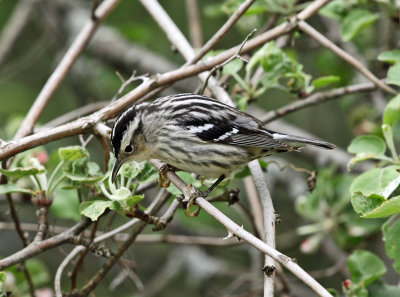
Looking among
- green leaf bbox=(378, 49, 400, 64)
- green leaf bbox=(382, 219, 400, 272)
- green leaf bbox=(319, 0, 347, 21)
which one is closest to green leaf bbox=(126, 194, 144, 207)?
green leaf bbox=(382, 219, 400, 272)

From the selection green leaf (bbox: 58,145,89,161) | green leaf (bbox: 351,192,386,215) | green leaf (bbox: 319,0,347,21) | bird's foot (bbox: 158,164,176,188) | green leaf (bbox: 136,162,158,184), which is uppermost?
green leaf (bbox: 319,0,347,21)

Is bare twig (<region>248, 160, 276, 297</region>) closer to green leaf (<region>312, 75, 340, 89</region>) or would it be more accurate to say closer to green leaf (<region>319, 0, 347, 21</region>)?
green leaf (<region>312, 75, 340, 89</region>)

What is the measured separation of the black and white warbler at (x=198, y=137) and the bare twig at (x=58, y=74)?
0.54 metres

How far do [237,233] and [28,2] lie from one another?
448cm

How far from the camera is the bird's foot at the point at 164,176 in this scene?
333 centimetres

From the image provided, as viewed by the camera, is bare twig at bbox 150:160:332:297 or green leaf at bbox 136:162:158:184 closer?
bare twig at bbox 150:160:332:297

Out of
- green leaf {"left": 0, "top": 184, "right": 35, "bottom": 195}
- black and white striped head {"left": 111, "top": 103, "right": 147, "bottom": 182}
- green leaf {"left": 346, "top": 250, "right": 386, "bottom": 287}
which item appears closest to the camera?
green leaf {"left": 0, "top": 184, "right": 35, "bottom": 195}

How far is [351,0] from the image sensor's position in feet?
14.0

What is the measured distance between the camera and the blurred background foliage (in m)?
3.86

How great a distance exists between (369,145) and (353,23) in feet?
3.87

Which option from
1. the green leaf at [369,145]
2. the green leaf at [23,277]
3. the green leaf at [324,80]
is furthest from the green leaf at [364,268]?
the green leaf at [23,277]

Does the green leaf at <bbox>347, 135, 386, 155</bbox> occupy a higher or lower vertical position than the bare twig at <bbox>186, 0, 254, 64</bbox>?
lower

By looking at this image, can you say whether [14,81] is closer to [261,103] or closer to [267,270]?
[261,103]

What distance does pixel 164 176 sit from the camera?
11.2ft
